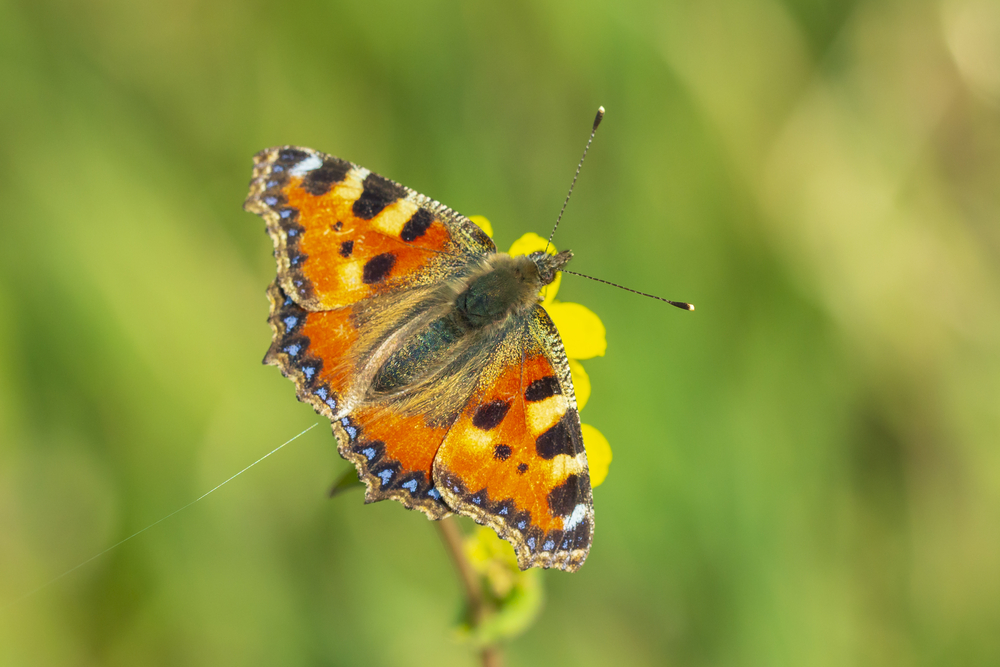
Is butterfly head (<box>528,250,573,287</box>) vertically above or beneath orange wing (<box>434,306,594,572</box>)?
above

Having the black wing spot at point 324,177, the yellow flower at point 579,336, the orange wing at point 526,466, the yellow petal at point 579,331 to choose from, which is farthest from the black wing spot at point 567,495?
the black wing spot at point 324,177

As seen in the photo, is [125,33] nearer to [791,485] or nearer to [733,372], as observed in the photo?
[733,372]

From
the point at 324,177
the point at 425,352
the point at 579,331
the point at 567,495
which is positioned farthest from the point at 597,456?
the point at 324,177

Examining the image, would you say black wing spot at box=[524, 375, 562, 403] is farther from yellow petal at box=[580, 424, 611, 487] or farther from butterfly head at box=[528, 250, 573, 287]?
butterfly head at box=[528, 250, 573, 287]

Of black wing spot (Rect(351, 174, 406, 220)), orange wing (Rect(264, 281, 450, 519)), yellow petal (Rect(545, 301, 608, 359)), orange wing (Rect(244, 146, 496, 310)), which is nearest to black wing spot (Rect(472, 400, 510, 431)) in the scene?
orange wing (Rect(264, 281, 450, 519))

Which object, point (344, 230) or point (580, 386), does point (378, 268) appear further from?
point (580, 386)

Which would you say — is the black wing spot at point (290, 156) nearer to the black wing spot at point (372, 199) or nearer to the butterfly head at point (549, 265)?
the black wing spot at point (372, 199)
